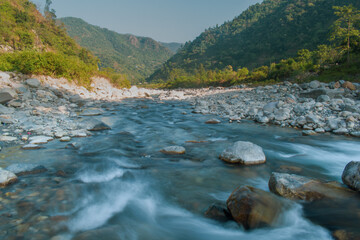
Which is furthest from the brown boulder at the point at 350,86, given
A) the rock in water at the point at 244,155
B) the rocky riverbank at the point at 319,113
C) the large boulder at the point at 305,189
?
the large boulder at the point at 305,189

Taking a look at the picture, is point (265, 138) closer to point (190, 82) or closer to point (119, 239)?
point (119, 239)

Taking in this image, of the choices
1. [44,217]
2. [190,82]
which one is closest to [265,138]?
[44,217]

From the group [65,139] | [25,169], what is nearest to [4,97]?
[65,139]

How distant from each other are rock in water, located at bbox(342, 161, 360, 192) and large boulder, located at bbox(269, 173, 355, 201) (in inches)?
6.9

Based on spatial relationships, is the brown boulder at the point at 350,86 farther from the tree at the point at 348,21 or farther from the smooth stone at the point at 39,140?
the smooth stone at the point at 39,140

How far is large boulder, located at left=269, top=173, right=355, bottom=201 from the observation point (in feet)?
10.3

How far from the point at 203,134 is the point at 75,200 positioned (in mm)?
5519

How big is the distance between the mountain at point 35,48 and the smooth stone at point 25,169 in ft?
41.2

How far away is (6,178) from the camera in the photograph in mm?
3568

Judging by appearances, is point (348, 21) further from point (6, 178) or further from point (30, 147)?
point (6, 178)

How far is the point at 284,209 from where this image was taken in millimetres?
2885

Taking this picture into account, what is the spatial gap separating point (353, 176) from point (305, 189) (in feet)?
3.09

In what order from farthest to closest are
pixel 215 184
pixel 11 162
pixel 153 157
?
1. pixel 153 157
2. pixel 11 162
3. pixel 215 184

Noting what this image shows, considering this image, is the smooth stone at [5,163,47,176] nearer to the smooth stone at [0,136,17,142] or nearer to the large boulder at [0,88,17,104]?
the smooth stone at [0,136,17,142]
